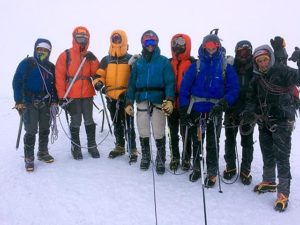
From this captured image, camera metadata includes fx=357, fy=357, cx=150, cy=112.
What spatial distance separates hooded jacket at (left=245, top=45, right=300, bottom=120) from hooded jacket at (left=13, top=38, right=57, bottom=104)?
4066 mm

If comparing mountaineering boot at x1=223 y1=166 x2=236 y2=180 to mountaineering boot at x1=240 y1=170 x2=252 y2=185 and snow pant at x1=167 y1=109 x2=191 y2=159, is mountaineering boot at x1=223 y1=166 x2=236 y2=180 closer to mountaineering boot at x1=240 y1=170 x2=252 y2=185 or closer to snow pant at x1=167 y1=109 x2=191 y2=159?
mountaineering boot at x1=240 y1=170 x2=252 y2=185

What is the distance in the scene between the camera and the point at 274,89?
18.7 ft

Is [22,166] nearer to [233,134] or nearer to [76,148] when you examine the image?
[76,148]

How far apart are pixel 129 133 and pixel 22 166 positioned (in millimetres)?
2343

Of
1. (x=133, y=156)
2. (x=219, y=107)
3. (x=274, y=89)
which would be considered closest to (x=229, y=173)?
(x=219, y=107)

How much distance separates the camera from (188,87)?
251 inches

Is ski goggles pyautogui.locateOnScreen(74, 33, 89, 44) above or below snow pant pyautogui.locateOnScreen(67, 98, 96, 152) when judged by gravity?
above

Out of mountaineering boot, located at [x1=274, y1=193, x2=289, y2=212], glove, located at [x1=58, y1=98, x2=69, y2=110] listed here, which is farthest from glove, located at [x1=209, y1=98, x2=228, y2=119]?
glove, located at [x1=58, y1=98, x2=69, y2=110]

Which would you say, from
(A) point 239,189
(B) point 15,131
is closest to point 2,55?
(B) point 15,131

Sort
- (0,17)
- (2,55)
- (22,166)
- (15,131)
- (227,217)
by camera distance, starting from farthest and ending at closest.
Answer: (0,17) → (2,55) → (15,131) → (22,166) → (227,217)

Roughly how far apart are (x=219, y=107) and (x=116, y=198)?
232cm

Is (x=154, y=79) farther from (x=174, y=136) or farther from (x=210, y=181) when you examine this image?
(x=210, y=181)

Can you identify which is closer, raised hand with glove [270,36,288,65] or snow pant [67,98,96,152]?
raised hand with glove [270,36,288,65]

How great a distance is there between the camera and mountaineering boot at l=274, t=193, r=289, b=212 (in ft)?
18.2
